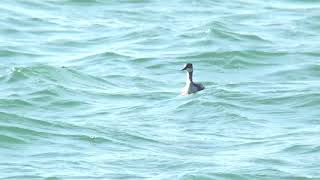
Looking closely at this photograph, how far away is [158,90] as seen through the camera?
2359 cm

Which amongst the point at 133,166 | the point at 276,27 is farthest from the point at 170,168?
the point at 276,27

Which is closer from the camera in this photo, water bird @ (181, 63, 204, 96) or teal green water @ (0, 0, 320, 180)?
teal green water @ (0, 0, 320, 180)

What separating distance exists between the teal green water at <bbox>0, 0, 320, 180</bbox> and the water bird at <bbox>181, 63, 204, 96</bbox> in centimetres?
28

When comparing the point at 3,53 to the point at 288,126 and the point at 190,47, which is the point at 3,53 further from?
the point at 288,126

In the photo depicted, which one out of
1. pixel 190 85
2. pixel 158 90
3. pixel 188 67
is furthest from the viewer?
pixel 188 67

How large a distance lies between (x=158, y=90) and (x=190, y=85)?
2.54 feet

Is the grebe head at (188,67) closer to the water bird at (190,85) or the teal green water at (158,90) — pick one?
the water bird at (190,85)

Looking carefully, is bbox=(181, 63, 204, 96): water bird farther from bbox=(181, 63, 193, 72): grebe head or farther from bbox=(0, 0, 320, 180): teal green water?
bbox=(0, 0, 320, 180): teal green water

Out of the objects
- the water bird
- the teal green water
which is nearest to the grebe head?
the water bird

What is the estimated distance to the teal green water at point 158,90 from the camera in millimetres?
17766

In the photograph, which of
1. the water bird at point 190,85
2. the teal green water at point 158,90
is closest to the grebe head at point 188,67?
the water bird at point 190,85

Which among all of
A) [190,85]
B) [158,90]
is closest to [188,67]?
[158,90]

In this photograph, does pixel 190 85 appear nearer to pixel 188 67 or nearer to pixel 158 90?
pixel 158 90

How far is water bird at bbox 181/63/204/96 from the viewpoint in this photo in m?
23.0
